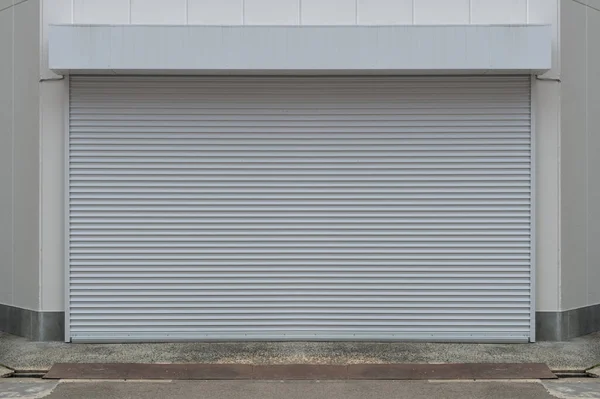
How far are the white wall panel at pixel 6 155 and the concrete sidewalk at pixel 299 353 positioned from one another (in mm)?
1042

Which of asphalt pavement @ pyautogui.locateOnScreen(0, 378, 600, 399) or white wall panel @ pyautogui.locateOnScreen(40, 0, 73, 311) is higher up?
A: white wall panel @ pyautogui.locateOnScreen(40, 0, 73, 311)

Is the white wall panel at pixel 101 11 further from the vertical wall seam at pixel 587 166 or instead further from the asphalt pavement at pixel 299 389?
the vertical wall seam at pixel 587 166

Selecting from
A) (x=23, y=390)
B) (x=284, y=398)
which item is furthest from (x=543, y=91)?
(x=23, y=390)

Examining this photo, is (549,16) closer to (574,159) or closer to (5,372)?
(574,159)

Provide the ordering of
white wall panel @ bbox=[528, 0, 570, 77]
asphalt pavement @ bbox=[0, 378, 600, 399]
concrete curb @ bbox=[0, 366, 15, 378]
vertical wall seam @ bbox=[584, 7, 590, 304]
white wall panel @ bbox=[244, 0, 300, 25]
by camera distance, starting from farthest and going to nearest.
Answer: vertical wall seam @ bbox=[584, 7, 590, 304]
white wall panel @ bbox=[528, 0, 570, 77]
white wall panel @ bbox=[244, 0, 300, 25]
concrete curb @ bbox=[0, 366, 15, 378]
asphalt pavement @ bbox=[0, 378, 600, 399]

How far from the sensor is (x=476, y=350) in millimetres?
9578

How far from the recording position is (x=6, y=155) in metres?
10.5


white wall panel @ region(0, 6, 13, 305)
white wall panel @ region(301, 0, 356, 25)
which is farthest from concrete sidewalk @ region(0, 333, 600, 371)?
white wall panel @ region(301, 0, 356, 25)

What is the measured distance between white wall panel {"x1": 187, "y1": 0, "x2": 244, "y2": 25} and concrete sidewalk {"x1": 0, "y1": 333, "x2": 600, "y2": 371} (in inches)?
165

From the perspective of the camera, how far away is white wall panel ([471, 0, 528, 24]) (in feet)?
32.3

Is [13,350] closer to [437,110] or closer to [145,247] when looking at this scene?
[145,247]

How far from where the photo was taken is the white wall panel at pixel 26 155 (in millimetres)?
9992

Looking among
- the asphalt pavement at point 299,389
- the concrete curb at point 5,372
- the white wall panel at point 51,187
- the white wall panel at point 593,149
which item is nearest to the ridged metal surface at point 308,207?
the white wall panel at point 51,187

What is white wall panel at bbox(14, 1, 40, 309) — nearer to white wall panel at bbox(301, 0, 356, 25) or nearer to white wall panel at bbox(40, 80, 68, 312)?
white wall panel at bbox(40, 80, 68, 312)
